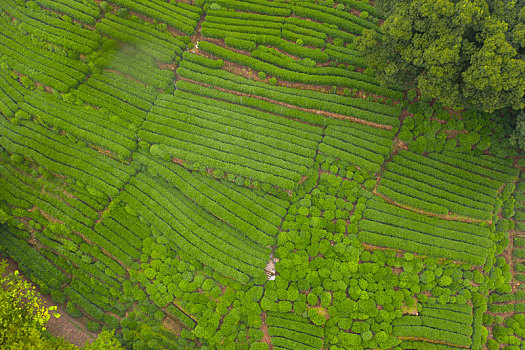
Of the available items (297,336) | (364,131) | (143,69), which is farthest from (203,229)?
(143,69)

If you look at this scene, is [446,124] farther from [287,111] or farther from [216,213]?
[216,213]

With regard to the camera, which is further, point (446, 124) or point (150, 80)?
point (150, 80)

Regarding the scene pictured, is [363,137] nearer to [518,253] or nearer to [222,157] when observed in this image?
[222,157]

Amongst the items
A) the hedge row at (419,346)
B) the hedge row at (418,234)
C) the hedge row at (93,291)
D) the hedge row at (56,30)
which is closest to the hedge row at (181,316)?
the hedge row at (93,291)

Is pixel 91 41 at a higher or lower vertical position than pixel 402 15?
lower

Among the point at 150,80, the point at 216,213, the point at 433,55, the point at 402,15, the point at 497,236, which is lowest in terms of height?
the point at 216,213

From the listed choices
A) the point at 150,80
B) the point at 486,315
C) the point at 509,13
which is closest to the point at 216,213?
the point at 150,80
